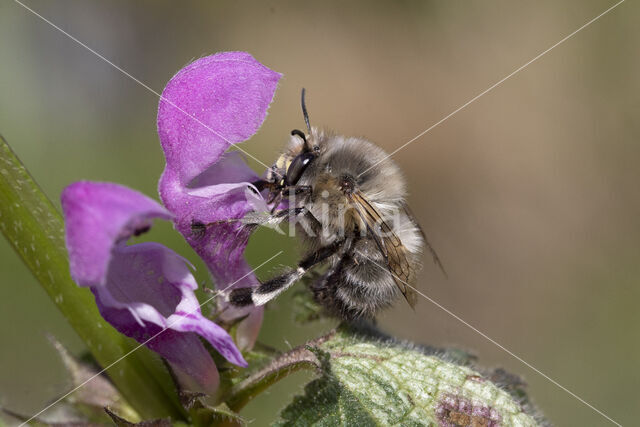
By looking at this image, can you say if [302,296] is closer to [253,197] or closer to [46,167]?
[253,197]

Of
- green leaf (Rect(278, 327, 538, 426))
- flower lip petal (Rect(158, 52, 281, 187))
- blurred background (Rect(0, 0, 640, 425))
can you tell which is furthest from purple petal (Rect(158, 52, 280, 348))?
blurred background (Rect(0, 0, 640, 425))

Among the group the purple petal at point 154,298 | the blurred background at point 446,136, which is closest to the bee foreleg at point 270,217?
the purple petal at point 154,298

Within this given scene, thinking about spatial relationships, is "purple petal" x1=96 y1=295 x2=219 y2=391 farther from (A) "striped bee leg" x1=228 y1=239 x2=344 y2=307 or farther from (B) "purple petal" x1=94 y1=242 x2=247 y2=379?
(A) "striped bee leg" x1=228 y1=239 x2=344 y2=307

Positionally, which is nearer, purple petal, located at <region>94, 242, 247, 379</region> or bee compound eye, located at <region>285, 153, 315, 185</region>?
purple petal, located at <region>94, 242, 247, 379</region>

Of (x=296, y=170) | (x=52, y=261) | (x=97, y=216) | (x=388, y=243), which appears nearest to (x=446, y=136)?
(x=388, y=243)

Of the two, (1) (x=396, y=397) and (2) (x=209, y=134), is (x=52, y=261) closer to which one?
→ (2) (x=209, y=134)

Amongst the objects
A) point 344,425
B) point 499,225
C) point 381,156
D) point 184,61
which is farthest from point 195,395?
point 184,61
